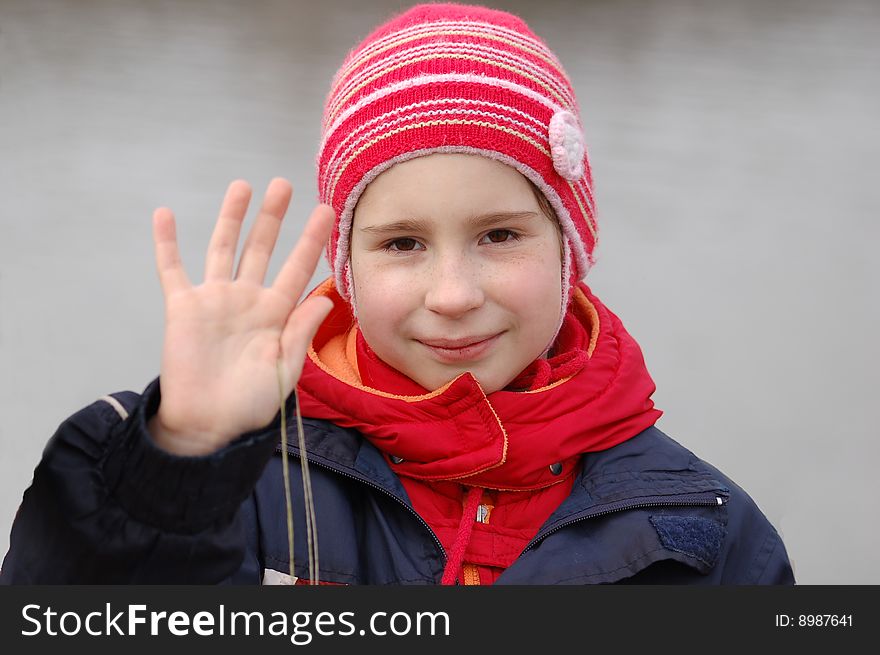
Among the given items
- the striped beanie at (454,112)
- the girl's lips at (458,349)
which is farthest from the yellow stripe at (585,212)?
the girl's lips at (458,349)

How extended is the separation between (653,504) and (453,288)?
1.08 ft

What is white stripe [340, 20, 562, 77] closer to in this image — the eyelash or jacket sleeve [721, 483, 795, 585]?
the eyelash

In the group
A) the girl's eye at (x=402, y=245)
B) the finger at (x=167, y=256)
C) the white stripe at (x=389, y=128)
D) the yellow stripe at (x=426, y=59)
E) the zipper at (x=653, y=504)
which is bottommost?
the zipper at (x=653, y=504)

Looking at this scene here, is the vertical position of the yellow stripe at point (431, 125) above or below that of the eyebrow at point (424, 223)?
above

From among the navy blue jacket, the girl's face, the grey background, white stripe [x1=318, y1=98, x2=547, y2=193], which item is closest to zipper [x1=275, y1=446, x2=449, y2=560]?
the navy blue jacket

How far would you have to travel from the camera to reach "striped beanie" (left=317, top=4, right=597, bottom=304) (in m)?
1.23

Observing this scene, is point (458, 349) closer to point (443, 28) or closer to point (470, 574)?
point (470, 574)

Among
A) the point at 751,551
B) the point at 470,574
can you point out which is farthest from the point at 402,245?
the point at 751,551

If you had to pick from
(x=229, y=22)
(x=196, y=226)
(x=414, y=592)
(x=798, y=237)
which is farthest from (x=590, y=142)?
(x=414, y=592)

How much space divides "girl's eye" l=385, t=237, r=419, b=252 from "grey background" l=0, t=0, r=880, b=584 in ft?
3.59

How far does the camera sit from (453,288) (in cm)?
118

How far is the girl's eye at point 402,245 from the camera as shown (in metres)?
1.24

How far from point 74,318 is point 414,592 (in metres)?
1.65

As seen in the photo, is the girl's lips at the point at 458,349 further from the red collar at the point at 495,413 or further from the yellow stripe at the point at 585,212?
the yellow stripe at the point at 585,212
